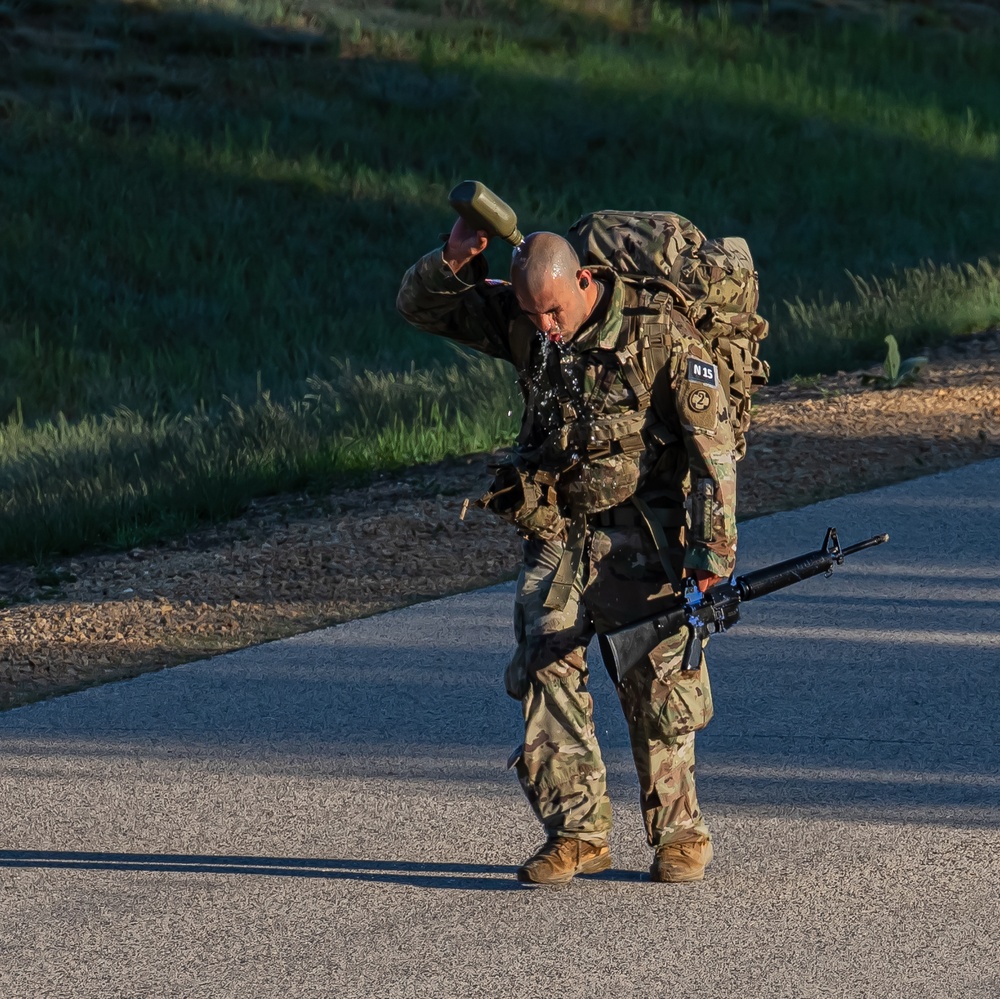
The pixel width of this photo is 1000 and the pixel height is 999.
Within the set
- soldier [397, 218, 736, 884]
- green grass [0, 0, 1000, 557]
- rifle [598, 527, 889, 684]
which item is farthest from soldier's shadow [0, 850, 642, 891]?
green grass [0, 0, 1000, 557]

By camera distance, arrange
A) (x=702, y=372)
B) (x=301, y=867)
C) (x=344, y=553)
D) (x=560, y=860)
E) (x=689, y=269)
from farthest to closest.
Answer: (x=344, y=553), (x=301, y=867), (x=560, y=860), (x=689, y=269), (x=702, y=372)

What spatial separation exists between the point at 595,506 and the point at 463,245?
73 cm

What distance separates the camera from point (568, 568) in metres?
4.83

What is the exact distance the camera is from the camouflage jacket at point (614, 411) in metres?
4.64

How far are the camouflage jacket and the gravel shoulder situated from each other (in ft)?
8.89

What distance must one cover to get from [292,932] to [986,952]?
170 cm

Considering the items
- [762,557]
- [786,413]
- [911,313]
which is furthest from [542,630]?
[911,313]

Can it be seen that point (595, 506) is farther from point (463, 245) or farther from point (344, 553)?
point (344, 553)

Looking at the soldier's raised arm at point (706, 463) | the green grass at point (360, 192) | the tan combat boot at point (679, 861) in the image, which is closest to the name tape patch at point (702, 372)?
the soldier's raised arm at point (706, 463)

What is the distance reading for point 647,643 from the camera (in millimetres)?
4754

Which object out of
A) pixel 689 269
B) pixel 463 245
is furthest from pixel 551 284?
pixel 689 269

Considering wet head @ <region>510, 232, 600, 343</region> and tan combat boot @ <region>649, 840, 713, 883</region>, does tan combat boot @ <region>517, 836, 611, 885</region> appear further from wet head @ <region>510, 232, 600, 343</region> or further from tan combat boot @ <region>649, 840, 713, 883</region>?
wet head @ <region>510, 232, 600, 343</region>

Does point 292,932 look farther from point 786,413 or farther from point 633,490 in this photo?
point 786,413

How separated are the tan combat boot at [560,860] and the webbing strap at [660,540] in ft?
2.44
